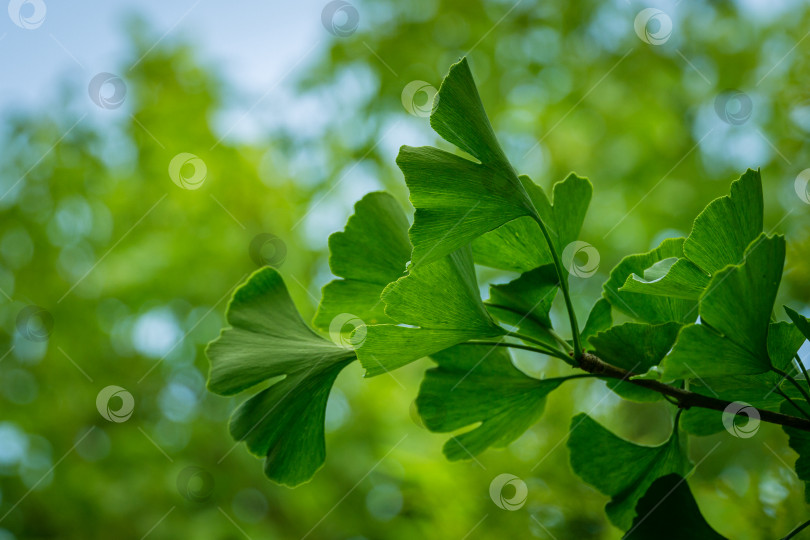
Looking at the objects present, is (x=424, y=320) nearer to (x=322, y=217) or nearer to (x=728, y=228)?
(x=728, y=228)

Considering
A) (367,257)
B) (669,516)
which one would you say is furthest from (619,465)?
(367,257)

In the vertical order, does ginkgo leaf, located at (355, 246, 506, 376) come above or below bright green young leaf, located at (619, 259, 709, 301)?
below

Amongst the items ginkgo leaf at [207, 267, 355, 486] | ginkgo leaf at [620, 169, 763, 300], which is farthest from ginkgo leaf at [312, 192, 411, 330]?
ginkgo leaf at [620, 169, 763, 300]

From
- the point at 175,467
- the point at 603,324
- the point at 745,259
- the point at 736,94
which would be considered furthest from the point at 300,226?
the point at 745,259

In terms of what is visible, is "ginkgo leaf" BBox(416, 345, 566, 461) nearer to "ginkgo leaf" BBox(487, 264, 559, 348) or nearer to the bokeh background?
"ginkgo leaf" BBox(487, 264, 559, 348)

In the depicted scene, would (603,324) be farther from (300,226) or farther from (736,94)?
(736,94)

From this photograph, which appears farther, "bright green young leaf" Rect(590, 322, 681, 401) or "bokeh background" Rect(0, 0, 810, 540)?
"bokeh background" Rect(0, 0, 810, 540)
